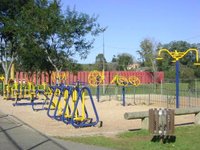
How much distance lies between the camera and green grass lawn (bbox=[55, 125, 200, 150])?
34.3 feet

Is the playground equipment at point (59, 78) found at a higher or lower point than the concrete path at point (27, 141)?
higher

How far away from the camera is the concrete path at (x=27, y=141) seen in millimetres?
10469

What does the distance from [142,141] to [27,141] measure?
300 cm

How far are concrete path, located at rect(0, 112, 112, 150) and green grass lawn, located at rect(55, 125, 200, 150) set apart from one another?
56 centimetres

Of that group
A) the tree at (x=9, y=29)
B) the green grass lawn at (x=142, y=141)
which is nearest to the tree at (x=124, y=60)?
the tree at (x=9, y=29)

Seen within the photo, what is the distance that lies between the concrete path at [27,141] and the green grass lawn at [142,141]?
56 centimetres

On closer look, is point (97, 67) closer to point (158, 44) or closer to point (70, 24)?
point (158, 44)

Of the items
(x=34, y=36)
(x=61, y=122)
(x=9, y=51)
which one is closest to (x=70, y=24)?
(x=34, y=36)

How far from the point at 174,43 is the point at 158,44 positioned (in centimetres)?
2845

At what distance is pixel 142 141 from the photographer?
36.8 ft

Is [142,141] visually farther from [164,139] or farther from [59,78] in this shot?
[59,78]

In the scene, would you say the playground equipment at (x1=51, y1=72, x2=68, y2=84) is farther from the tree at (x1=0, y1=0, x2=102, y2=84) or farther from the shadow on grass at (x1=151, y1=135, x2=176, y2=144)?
the shadow on grass at (x1=151, y1=135, x2=176, y2=144)

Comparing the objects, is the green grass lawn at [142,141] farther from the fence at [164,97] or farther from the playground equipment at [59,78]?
the playground equipment at [59,78]

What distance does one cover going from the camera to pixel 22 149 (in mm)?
10195
